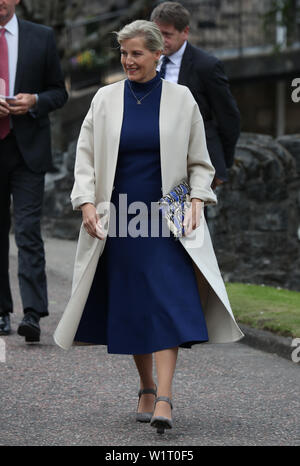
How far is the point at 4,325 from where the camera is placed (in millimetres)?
7035

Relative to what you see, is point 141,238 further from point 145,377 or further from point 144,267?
point 145,377

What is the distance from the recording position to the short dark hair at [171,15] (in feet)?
21.1

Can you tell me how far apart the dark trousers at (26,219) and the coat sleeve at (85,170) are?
6.26 feet

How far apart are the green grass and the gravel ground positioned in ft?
0.85

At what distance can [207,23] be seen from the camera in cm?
2173

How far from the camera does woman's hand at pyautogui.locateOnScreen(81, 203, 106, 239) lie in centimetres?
471

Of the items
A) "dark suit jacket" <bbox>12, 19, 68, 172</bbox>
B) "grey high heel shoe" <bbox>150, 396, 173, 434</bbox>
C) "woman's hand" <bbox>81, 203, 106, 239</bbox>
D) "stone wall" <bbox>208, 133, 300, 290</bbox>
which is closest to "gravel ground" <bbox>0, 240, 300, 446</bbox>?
"grey high heel shoe" <bbox>150, 396, 173, 434</bbox>

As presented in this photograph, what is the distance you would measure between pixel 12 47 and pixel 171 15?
1046 millimetres

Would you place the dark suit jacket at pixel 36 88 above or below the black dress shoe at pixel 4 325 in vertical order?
above

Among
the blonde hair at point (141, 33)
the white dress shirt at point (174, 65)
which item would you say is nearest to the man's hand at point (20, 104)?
the white dress shirt at point (174, 65)

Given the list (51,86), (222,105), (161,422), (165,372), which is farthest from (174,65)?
(161,422)

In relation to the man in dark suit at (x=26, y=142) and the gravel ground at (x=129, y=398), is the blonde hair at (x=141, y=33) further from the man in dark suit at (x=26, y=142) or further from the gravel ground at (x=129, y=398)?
the man in dark suit at (x=26, y=142)

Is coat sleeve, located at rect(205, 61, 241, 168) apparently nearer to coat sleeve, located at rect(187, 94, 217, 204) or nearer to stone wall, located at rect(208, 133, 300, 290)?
coat sleeve, located at rect(187, 94, 217, 204)
